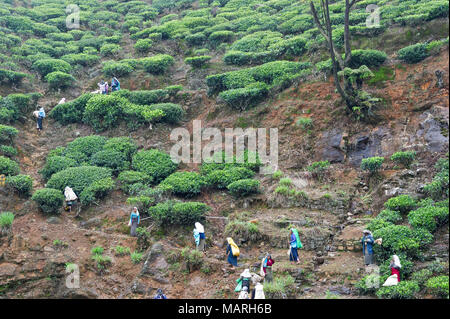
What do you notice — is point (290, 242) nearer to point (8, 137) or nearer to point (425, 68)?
point (425, 68)

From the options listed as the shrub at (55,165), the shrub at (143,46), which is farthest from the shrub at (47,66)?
the shrub at (55,165)

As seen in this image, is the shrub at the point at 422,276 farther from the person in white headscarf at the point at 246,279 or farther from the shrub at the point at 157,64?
the shrub at the point at 157,64

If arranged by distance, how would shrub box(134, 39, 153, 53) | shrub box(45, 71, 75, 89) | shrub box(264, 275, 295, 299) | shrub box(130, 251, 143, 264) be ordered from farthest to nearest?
shrub box(134, 39, 153, 53)
shrub box(45, 71, 75, 89)
shrub box(130, 251, 143, 264)
shrub box(264, 275, 295, 299)

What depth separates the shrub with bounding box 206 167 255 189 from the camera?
59.2ft

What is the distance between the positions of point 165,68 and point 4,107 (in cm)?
871

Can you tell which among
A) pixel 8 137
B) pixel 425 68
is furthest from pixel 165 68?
pixel 425 68

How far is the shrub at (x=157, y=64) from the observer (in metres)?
26.1

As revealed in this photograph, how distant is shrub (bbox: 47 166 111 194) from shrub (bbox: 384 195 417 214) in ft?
34.5

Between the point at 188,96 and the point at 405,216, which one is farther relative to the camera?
the point at 188,96

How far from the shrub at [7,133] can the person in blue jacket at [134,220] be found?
7630mm

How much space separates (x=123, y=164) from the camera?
1980cm

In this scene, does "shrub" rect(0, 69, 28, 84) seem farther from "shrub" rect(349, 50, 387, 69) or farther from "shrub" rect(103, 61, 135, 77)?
"shrub" rect(349, 50, 387, 69)

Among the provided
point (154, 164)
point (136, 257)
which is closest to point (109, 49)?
point (154, 164)

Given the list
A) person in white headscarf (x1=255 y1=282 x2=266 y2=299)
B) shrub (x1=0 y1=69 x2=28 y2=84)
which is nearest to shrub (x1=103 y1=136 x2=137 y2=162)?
shrub (x1=0 y1=69 x2=28 y2=84)
